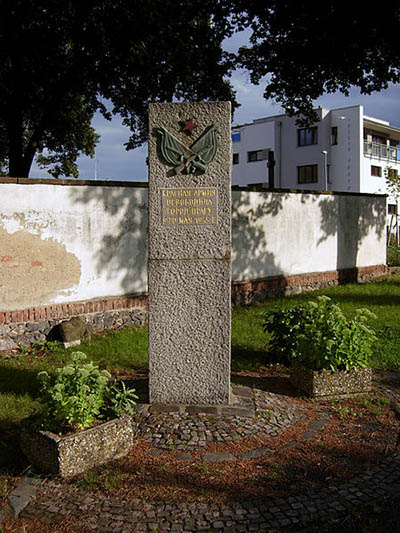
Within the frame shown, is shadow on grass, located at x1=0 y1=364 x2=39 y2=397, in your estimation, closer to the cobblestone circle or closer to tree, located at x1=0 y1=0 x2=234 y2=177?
the cobblestone circle

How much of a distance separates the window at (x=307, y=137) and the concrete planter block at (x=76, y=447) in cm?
3644

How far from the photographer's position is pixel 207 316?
16.6 feet

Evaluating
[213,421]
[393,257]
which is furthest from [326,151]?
[213,421]

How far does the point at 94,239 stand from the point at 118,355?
2.31 meters

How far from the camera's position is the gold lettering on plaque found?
4984mm

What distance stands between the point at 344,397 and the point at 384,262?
1076 centimetres

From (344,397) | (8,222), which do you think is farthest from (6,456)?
(8,222)

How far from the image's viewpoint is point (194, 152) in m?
4.96

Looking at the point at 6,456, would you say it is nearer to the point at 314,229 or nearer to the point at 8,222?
the point at 8,222

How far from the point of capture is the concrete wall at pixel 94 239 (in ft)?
25.5

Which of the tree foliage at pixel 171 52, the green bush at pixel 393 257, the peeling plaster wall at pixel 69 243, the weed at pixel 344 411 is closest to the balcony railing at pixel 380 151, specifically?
the green bush at pixel 393 257

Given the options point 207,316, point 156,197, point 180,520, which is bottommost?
point 180,520

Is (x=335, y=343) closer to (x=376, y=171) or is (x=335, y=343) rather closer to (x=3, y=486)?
(x=3, y=486)

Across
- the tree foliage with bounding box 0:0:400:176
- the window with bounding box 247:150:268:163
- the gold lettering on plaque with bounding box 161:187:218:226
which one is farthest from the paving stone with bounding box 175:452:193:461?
the window with bounding box 247:150:268:163
